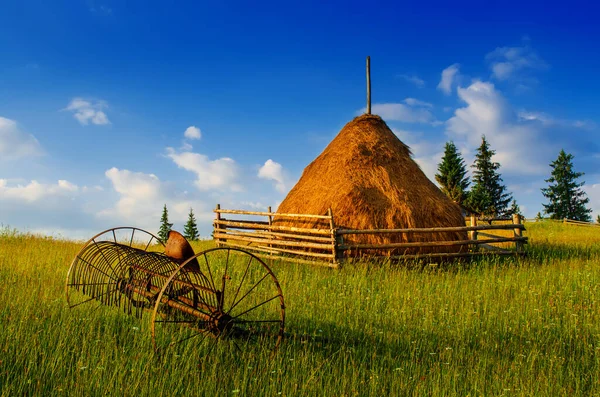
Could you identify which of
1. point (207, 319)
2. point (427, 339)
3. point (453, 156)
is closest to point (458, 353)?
point (427, 339)

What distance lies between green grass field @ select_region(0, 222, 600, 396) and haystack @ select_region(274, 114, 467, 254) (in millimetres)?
2893

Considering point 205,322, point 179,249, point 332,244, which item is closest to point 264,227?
point 332,244

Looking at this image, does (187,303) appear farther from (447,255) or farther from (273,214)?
(447,255)

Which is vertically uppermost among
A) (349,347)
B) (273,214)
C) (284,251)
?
(273,214)

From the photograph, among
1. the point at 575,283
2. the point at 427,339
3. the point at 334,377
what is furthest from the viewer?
the point at 575,283

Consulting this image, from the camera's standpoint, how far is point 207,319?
5.02 m

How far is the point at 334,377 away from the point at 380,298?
330 centimetres

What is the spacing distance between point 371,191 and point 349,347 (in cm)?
755

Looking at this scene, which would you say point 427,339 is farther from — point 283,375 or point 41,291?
point 41,291

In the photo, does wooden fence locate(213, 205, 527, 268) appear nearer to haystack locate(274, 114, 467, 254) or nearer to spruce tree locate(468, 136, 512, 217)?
haystack locate(274, 114, 467, 254)

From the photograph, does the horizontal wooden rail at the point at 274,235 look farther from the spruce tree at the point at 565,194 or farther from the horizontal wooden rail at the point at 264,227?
the spruce tree at the point at 565,194

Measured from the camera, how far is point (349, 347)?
211 inches

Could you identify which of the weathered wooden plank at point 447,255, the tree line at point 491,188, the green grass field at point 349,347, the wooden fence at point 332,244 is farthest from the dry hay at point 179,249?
the tree line at point 491,188

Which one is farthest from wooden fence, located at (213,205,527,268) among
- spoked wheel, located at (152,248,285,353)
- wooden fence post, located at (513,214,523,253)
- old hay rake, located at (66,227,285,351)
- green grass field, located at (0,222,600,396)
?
spoked wheel, located at (152,248,285,353)
